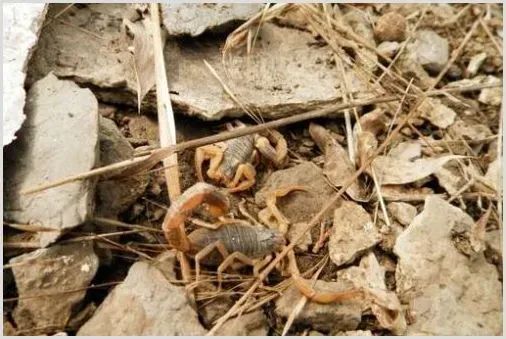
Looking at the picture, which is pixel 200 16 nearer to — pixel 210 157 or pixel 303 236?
pixel 210 157

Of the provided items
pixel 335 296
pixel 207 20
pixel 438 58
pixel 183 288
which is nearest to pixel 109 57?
pixel 207 20

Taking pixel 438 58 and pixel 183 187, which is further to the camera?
pixel 438 58

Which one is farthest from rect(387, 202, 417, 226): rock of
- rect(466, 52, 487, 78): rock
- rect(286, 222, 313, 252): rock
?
rect(466, 52, 487, 78): rock

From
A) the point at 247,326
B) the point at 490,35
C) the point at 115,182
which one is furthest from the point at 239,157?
the point at 490,35

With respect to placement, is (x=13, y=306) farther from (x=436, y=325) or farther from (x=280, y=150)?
(x=436, y=325)

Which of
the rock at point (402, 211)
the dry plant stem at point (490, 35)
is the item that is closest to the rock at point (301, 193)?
the rock at point (402, 211)

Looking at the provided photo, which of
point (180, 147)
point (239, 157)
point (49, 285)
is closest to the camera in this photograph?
point (49, 285)
